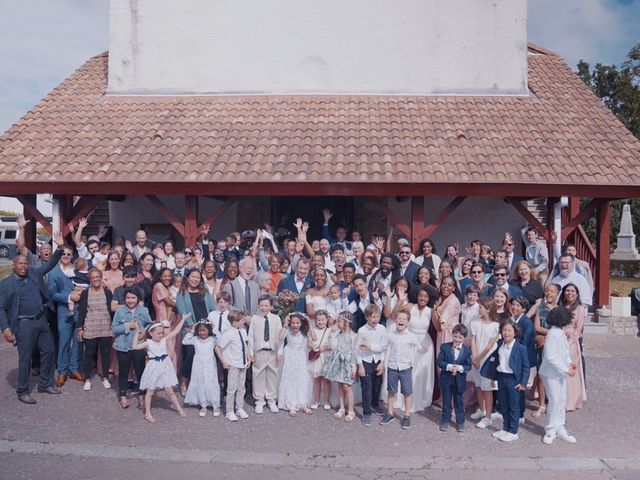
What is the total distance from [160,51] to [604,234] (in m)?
9.93

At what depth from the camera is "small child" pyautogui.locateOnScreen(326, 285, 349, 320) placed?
641 cm

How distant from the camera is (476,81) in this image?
12156 mm

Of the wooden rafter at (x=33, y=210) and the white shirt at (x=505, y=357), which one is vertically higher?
the wooden rafter at (x=33, y=210)

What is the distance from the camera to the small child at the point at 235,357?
19.6ft

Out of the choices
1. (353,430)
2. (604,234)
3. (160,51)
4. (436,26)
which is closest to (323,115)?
(436,26)

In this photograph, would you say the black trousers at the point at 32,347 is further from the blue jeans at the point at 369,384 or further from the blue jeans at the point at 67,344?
the blue jeans at the point at 369,384

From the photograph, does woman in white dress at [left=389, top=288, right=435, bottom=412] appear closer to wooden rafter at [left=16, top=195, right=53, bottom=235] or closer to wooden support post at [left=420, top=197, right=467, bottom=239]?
wooden support post at [left=420, top=197, right=467, bottom=239]

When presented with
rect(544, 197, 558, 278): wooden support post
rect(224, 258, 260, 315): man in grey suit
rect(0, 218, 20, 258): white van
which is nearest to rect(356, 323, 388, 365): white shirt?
rect(224, 258, 260, 315): man in grey suit

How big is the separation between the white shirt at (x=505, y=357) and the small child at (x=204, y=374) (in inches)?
115

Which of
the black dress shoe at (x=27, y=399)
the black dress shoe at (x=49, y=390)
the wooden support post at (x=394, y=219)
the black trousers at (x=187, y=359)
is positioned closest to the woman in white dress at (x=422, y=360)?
the black trousers at (x=187, y=359)

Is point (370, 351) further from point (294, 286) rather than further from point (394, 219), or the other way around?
point (394, 219)

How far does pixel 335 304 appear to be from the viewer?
21.2 ft

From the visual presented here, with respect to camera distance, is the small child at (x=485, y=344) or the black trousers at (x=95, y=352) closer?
the small child at (x=485, y=344)

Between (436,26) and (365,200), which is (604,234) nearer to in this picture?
(365,200)
